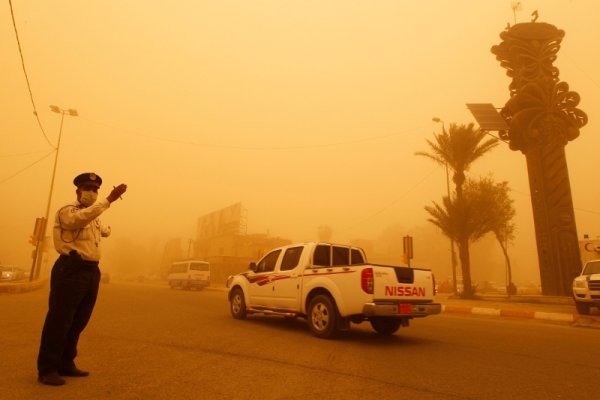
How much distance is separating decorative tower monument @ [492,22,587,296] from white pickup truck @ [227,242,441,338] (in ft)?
52.5

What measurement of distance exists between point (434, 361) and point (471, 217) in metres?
21.8

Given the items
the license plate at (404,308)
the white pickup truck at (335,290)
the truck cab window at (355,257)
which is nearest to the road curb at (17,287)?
the white pickup truck at (335,290)

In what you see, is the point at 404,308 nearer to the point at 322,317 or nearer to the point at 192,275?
the point at 322,317

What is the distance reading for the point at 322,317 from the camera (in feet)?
25.9

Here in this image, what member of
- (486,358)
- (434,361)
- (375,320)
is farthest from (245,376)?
(375,320)

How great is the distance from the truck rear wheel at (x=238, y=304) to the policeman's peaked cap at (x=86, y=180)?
649cm

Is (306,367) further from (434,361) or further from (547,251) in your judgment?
(547,251)

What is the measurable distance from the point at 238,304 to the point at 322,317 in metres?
3.42

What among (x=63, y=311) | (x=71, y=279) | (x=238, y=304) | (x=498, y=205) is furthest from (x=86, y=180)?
(x=498, y=205)

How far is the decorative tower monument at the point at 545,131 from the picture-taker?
2094 centimetres

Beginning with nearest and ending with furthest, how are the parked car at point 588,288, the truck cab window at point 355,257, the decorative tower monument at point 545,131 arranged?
the truck cab window at point 355,257 < the parked car at point 588,288 < the decorative tower monument at point 545,131

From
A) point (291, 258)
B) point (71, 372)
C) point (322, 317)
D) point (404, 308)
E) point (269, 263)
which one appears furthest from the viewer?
point (269, 263)

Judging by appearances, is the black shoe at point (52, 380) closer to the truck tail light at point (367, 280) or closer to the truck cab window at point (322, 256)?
the truck tail light at point (367, 280)

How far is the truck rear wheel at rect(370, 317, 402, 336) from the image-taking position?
27.8 ft
